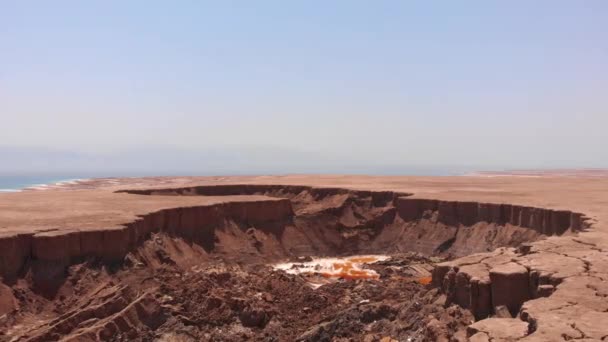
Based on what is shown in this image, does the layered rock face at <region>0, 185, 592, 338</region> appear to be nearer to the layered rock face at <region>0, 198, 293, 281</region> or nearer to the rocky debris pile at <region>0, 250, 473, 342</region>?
the layered rock face at <region>0, 198, 293, 281</region>

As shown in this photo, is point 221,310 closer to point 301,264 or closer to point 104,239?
point 104,239

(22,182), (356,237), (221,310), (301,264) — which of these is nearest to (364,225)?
Answer: (356,237)

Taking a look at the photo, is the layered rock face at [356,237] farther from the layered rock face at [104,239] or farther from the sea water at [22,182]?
the sea water at [22,182]

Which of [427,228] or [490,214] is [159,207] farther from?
[490,214]

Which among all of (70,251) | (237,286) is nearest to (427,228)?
(237,286)

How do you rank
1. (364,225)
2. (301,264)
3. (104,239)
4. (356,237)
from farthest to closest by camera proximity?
(364,225), (356,237), (301,264), (104,239)

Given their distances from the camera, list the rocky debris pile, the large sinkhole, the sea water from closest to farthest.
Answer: the rocky debris pile, the large sinkhole, the sea water

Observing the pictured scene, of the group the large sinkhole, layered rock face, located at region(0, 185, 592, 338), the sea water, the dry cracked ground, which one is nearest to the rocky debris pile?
the dry cracked ground

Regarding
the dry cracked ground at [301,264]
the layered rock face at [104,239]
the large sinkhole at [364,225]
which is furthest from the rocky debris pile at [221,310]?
the large sinkhole at [364,225]

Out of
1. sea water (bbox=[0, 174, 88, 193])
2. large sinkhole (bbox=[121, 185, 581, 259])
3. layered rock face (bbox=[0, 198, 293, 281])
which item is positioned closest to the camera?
layered rock face (bbox=[0, 198, 293, 281])
